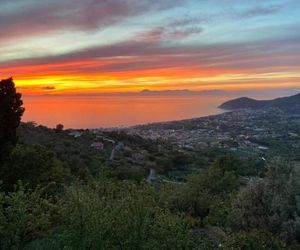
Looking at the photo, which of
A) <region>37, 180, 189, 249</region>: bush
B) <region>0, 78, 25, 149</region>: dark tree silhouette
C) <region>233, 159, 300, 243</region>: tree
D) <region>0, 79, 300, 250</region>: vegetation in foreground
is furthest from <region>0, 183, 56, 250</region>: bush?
<region>0, 78, 25, 149</region>: dark tree silhouette

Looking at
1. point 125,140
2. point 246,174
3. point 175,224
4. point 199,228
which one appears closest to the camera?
point 175,224

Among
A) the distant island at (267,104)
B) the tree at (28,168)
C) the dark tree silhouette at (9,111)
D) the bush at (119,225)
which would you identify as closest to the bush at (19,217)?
the bush at (119,225)

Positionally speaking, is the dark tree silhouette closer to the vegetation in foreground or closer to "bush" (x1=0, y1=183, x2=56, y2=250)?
the vegetation in foreground

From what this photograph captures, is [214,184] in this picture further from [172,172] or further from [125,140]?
[125,140]

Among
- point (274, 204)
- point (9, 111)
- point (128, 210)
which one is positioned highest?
Answer: point (9, 111)

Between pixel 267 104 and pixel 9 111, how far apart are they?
13756cm

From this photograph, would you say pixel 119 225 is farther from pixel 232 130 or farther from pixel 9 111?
pixel 232 130

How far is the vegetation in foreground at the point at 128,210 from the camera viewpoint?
1197cm

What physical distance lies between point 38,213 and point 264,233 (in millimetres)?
6650

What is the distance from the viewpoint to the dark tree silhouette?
25.7m

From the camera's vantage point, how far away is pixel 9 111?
85.8 feet

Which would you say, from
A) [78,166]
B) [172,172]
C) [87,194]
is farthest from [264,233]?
[172,172]

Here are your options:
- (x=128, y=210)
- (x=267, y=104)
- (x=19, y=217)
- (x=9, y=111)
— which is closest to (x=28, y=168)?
(x=9, y=111)

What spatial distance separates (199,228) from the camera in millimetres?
21094
